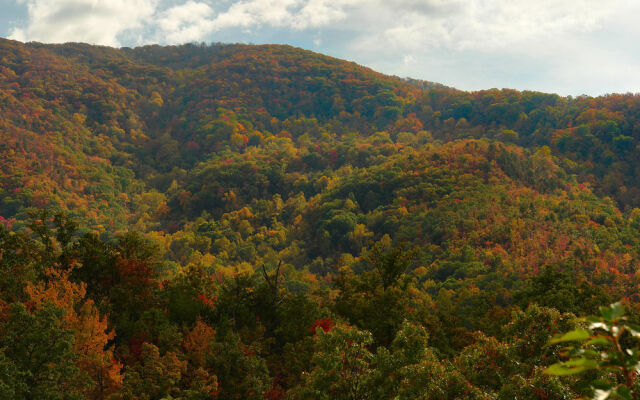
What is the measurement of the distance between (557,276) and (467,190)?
52232mm

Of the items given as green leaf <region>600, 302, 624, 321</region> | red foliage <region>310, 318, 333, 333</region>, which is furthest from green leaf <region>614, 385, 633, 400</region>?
red foliage <region>310, 318, 333, 333</region>

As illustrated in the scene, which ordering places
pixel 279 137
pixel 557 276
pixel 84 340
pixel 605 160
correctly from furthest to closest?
pixel 279 137, pixel 605 160, pixel 557 276, pixel 84 340

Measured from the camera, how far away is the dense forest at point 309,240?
18.2 m

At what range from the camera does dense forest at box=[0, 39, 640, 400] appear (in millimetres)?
18188

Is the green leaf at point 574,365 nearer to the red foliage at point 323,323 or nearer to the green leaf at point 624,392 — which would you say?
the green leaf at point 624,392

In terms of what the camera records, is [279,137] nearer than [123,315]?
No

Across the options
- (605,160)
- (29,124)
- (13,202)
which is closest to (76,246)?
(13,202)

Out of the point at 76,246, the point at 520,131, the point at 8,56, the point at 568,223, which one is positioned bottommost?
the point at 568,223

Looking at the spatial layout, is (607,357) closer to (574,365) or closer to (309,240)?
(574,365)

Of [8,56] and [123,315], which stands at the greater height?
[8,56]

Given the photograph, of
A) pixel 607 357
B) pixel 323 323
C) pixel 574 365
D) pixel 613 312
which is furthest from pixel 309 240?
pixel 613 312

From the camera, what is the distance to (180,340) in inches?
1065

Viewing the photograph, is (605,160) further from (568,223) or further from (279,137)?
(279,137)

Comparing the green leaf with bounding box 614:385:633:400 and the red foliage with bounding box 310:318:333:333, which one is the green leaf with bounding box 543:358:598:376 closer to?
the green leaf with bounding box 614:385:633:400
